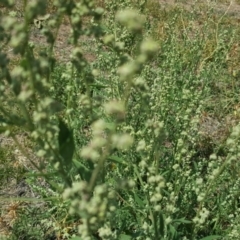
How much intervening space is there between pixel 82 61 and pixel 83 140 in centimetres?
167

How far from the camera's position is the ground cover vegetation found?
1.31 meters

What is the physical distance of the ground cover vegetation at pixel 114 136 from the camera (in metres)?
1.31

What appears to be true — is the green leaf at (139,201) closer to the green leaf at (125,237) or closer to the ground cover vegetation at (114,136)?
the ground cover vegetation at (114,136)

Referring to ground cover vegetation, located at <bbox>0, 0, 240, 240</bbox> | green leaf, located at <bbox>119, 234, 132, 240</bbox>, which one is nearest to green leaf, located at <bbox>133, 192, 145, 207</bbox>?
ground cover vegetation, located at <bbox>0, 0, 240, 240</bbox>

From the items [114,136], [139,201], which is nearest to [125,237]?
[139,201]

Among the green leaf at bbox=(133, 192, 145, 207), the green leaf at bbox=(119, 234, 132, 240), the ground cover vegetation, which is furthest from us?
the green leaf at bbox=(133, 192, 145, 207)

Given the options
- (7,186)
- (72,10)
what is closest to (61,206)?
(7,186)

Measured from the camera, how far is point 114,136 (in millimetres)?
1134

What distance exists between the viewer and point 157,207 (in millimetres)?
1581

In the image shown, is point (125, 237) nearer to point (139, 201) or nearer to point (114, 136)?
point (139, 201)

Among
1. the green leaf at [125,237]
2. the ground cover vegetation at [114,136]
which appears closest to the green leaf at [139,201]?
the ground cover vegetation at [114,136]

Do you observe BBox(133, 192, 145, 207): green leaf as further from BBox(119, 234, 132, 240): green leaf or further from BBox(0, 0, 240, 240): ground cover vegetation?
BBox(119, 234, 132, 240): green leaf

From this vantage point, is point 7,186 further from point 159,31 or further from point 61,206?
point 159,31

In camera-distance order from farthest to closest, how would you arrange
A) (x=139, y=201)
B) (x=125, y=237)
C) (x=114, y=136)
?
1. (x=139, y=201)
2. (x=125, y=237)
3. (x=114, y=136)
